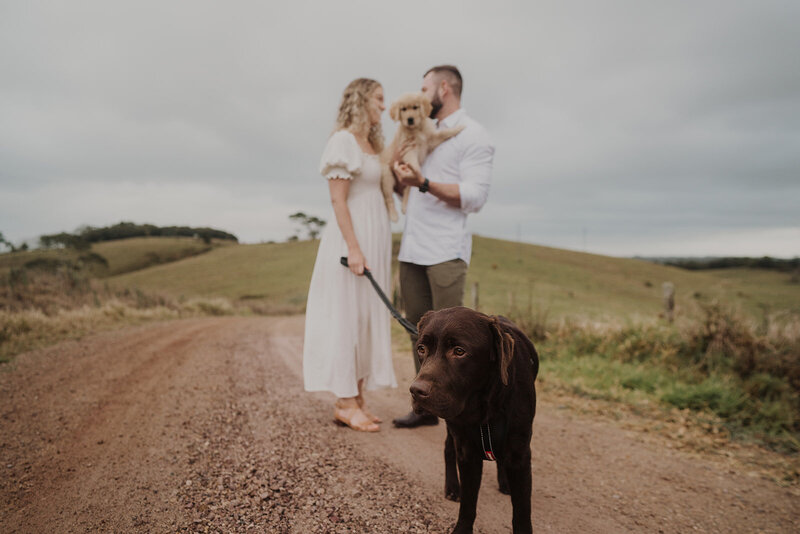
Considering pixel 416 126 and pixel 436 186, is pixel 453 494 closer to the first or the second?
pixel 436 186

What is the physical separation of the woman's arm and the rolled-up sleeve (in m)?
1.03

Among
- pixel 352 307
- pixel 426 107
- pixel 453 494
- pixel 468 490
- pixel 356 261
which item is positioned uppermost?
pixel 426 107

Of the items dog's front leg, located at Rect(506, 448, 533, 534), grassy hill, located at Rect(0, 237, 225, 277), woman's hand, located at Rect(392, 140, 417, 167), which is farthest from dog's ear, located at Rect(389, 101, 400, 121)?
grassy hill, located at Rect(0, 237, 225, 277)

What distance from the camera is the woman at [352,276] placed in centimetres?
393

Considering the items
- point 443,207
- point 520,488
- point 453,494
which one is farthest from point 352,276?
point 520,488

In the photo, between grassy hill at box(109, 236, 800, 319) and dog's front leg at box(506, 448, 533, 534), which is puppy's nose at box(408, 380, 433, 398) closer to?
dog's front leg at box(506, 448, 533, 534)

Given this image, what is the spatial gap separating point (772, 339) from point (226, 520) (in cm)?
775

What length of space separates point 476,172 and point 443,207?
42 centimetres

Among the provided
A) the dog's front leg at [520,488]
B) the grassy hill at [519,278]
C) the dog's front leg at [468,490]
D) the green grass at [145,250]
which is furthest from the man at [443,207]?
the green grass at [145,250]

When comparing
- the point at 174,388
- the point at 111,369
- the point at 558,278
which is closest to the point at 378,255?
the point at 174,388

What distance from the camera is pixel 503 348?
207 centimetres

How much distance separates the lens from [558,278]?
4188 centimetres

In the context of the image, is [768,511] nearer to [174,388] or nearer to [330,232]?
[330,232]

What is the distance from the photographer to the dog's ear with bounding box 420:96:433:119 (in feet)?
14.1
